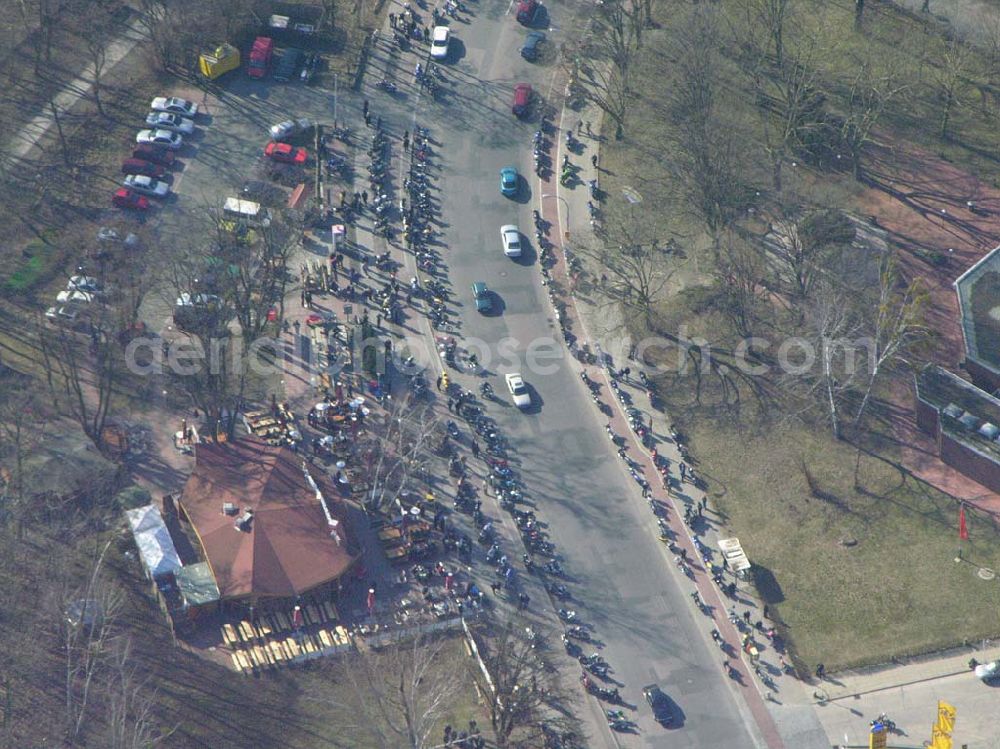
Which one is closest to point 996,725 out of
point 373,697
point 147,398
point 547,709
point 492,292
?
point 547,709

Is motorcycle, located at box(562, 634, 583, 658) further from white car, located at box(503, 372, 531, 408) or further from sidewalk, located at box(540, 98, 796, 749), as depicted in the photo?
white car, located at box(503, 372, 531, 408)

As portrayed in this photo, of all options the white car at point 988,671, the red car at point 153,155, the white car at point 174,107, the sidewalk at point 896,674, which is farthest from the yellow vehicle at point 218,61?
the white car at point 988,671

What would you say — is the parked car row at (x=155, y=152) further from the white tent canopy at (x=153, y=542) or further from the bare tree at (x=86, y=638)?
the bare tree at (x=86, y=638)

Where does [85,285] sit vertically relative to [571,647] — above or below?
below

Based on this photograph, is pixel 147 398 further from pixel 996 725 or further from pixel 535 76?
pixel 996 725

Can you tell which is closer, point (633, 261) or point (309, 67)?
point (633, 261)

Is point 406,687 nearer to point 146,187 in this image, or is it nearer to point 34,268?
point 34,268

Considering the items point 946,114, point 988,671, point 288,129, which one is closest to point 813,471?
point 988,671
